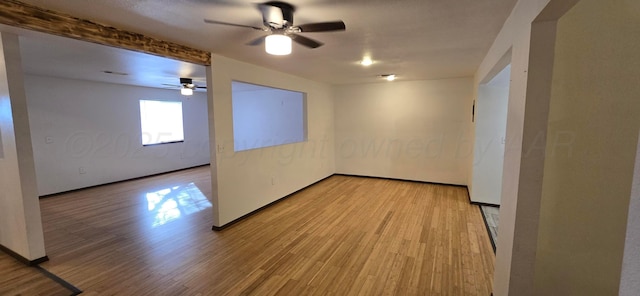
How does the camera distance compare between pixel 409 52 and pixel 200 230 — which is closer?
pixel 409 52

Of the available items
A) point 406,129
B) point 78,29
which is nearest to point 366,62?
point 406,129

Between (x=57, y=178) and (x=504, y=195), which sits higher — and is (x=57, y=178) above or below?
below

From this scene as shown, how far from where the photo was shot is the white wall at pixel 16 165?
2.44 meters

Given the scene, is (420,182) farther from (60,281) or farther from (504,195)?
(60,281)

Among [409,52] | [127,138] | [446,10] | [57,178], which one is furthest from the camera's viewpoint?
[127,138]

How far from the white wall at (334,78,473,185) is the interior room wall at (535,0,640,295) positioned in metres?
3.24

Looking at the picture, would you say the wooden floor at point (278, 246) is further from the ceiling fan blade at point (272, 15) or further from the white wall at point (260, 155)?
the ceiling fan blade at point (272, 15)

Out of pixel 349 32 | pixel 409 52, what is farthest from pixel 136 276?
pixel 409 52

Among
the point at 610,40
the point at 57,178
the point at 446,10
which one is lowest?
the point at 57,178

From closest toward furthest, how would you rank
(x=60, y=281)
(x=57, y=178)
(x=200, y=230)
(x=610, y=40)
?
1. (x=610, y=40)
2. (x=60, y=281)
3. (x=200, y=230)
4. (x=57, y=178)

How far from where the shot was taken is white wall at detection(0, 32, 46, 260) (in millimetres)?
2441

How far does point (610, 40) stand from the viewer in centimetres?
154

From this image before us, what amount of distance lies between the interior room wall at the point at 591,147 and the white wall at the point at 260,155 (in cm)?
317

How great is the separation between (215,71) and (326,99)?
3.13 m
